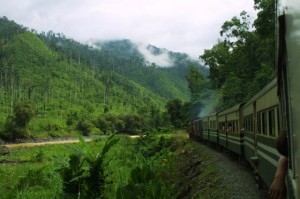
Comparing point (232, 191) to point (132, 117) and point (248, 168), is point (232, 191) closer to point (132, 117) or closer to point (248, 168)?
point (248, 168)

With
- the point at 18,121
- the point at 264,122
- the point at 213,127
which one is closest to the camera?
the point at 264,122

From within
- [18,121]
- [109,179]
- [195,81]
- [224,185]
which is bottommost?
[109,179]

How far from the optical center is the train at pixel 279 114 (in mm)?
2276

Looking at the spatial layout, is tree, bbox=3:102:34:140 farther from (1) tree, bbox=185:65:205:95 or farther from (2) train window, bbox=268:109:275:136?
(2) train window, bbox=268:109:275:136

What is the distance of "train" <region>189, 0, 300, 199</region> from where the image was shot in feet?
7.47

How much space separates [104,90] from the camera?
135m

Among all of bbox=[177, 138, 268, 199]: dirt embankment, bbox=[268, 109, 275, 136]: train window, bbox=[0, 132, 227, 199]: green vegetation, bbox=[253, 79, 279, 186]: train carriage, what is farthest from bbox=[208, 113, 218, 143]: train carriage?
bbox=[268, 109, 275, 136]: train window

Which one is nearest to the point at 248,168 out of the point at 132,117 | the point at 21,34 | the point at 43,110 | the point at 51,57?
the point at 132,117

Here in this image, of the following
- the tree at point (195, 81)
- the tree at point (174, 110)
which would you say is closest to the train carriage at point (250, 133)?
the tree at point (195, 81)

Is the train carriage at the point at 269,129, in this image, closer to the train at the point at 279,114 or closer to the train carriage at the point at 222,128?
the train at the point at 279,114

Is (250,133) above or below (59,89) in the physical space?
below

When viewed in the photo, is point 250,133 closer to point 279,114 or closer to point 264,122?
point 264,122

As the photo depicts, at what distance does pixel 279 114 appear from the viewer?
5156mm

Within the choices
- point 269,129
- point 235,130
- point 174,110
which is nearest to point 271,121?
point 269,129
